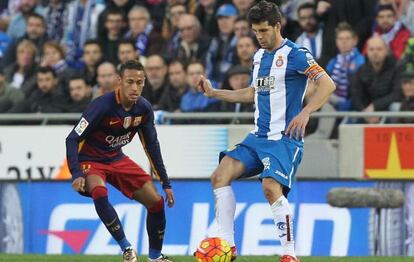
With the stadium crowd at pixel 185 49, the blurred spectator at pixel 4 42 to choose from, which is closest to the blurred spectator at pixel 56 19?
the stadium crowd at pixel 185 49

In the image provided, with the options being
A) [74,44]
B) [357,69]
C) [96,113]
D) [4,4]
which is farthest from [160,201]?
[4,4]

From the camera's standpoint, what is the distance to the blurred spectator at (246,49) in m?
17.7

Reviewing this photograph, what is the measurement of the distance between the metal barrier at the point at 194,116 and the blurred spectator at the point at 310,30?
1474 mm

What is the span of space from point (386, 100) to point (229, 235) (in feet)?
19.2

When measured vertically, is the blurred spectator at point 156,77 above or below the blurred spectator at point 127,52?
below

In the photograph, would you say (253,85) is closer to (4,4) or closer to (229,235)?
(229,235)

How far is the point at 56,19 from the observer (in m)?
21.2

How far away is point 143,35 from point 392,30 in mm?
4095

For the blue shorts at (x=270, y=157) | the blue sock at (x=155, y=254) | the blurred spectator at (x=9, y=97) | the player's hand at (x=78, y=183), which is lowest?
the blue sock at (x=155, y=254)

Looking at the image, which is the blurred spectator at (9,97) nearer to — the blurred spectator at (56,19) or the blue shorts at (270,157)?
the blurred spectator at (56,19)

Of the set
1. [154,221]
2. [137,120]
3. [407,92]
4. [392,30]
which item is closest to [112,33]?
[392,30]

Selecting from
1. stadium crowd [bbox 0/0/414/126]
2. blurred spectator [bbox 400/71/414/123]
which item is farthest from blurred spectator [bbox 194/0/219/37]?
blurred spectator [bbox 400/71/414/123]

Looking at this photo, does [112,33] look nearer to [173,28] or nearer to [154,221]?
[173,28]

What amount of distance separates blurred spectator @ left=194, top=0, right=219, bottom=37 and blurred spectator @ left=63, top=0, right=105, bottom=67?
1.97m
